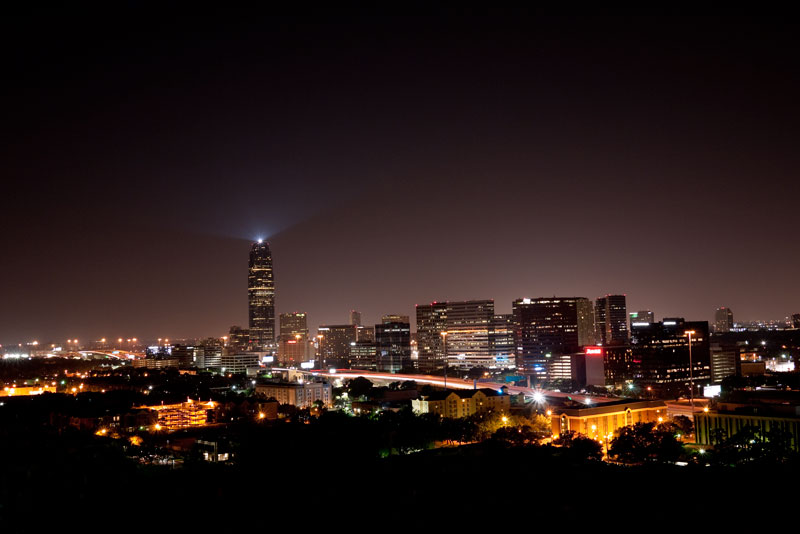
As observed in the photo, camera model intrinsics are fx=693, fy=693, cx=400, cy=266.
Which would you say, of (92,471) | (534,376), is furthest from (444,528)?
(534,376)

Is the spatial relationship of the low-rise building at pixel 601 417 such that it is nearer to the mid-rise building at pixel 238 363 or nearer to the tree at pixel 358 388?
the tree at pixel 358 388

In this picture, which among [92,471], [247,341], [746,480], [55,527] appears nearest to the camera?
[55,527]

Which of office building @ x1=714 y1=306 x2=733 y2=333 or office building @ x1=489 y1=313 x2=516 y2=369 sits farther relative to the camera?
office building @ x1=714 y1=306 x2=733 y2=333

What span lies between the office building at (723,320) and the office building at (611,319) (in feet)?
178

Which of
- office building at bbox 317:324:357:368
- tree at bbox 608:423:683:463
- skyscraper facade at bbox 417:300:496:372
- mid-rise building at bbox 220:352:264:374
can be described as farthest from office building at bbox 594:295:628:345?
tree at bbox 608:423:683:463

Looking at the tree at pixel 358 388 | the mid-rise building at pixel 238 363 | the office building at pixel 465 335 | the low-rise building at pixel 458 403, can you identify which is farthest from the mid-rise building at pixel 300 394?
the mid-rise building at pixel 238 363

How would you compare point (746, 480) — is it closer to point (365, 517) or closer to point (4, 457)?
point (365, 517)

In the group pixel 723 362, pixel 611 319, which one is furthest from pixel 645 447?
pixel 611 319

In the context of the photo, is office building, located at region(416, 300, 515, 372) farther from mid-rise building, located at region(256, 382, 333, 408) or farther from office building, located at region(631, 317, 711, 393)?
mid-rise building, located at region(256, 382, 333, 408)

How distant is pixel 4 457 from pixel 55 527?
22.4ft

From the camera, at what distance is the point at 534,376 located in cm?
6869

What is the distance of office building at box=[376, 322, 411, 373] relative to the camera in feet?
300

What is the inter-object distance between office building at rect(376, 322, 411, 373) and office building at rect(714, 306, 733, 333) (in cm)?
7795

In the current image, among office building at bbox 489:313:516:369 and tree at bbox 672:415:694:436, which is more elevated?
office building at bbox 489:313:516:369
